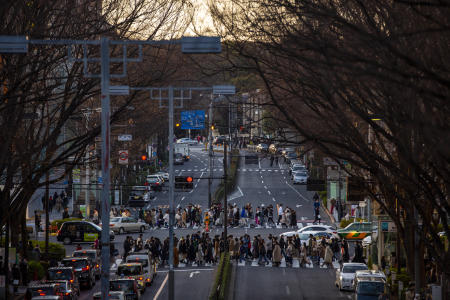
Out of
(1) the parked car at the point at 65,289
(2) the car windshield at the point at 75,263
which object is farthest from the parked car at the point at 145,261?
(1) the parked car at the point at 65,289

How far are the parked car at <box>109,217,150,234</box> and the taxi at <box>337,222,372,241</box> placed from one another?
13366 millimetres

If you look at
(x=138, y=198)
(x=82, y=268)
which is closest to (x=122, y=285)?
(x=82, y=268)

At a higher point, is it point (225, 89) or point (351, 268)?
point (225, 89)

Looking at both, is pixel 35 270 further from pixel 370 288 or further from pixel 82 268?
pixel 370 288

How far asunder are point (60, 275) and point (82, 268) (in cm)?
376

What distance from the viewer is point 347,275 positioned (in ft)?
123

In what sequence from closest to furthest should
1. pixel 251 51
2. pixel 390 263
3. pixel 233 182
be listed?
pixel 251 51 → pixel 390 263 → pixel 233 182

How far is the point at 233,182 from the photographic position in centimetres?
8656

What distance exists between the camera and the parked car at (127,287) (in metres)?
32.2

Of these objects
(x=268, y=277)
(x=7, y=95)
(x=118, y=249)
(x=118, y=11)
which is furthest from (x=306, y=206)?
(x=7, y=95)

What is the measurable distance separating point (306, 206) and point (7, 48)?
192 ft

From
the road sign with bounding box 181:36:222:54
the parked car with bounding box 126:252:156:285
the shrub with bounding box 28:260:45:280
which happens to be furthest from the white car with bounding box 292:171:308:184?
the road sign with bounding box 181:36:222:54

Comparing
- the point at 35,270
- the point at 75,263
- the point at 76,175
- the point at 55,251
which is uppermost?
the point at 76,175

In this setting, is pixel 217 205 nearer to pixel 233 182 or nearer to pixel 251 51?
pixel 233 182
